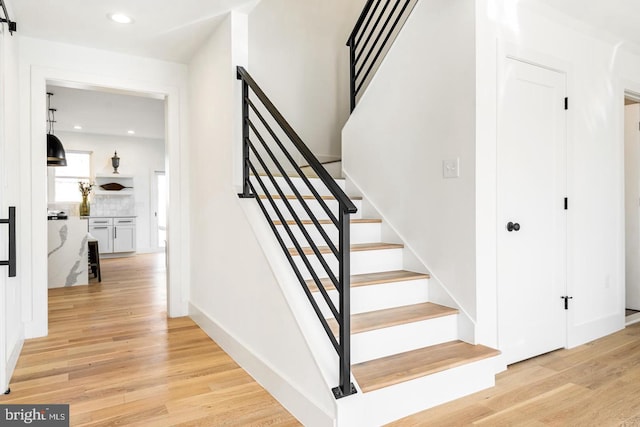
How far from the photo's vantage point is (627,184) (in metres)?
4.21

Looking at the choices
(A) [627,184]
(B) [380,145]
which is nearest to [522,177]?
(B) [380,145]

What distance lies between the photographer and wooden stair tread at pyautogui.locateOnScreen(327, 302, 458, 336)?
2309 millimetres

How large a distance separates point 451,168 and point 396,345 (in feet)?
3.88

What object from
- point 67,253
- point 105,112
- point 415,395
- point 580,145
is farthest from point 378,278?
point 105,112

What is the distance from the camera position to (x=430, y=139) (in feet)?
9.19

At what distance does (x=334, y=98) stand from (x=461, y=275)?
3.11 metres

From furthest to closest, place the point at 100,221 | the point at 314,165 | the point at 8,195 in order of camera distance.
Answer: the point at 100,221 < the point at 8,195 < the point at 314,165

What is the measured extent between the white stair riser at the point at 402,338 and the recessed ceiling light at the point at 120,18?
2884mm

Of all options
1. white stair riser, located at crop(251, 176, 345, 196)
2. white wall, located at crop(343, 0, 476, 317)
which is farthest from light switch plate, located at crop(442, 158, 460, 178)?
white stair riser, located at crop(251, 176, 345, 196)

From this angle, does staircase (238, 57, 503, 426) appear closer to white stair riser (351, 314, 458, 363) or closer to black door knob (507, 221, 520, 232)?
white stair riser (351, 314, 458, 363)

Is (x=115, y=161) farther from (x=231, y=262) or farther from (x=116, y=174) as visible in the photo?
(x=231, y=262)

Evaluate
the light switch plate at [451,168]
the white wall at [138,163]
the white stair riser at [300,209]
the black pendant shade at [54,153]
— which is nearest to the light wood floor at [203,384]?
the white stair riser at [300,209]

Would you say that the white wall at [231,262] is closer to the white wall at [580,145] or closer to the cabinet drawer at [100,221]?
the white wall at [580,145]

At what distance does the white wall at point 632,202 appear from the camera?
4.16 meters
